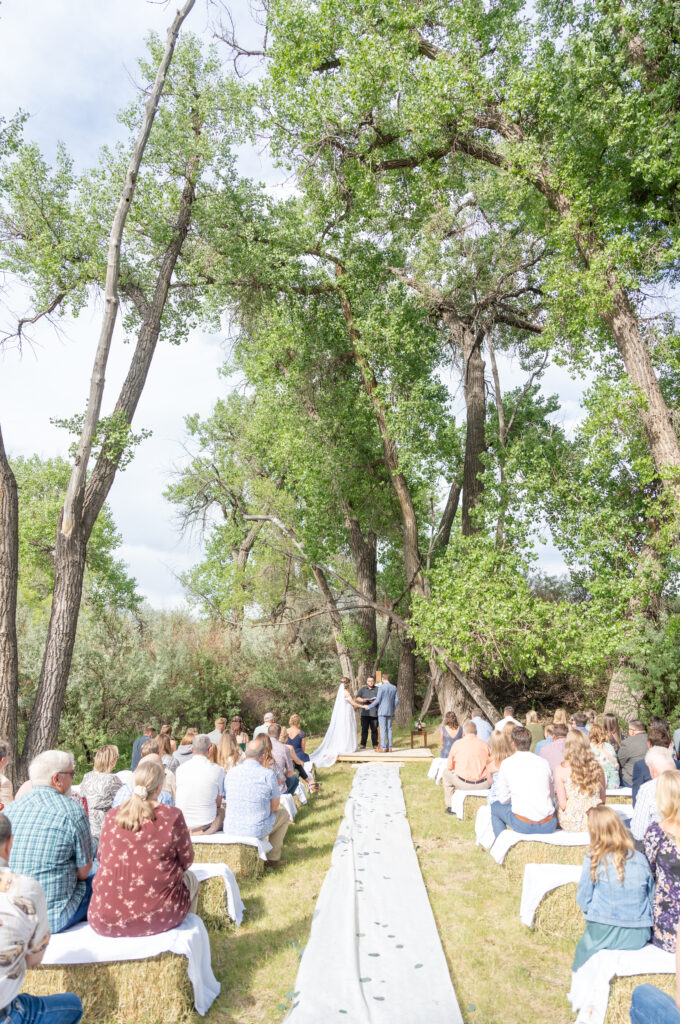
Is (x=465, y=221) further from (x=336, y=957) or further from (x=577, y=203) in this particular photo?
(x=336, y=957)

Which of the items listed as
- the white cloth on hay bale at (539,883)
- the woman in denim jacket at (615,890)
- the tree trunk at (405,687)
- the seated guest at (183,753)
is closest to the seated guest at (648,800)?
the white cloth on hay bale at (539,883)

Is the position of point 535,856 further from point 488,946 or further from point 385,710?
point 385,710

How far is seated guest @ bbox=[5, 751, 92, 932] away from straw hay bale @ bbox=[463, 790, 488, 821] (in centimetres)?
547

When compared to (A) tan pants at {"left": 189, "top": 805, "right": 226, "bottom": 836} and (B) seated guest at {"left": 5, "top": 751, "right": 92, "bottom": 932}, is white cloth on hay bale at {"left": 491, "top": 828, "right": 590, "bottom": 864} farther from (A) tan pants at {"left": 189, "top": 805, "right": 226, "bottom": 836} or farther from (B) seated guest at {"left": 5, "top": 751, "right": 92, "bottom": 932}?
(B) seated guest at {"left": 5, "top": 751, "right": 92, "bottom": 932}

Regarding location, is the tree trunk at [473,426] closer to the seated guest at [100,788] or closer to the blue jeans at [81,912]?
the seated guest at [100,788]

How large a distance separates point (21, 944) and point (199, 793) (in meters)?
3.86

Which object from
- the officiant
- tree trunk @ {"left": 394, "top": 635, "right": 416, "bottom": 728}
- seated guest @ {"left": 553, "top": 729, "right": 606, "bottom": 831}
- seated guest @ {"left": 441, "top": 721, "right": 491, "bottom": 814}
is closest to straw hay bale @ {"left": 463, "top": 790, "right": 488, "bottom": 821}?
seated guest @ {"left": 441, "top": 721, "right": 491, "bottom": 814}

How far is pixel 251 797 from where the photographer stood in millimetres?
6375

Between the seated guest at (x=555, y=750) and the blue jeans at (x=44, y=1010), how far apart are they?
5.68 metres

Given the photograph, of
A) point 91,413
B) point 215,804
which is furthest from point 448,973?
point 91,413

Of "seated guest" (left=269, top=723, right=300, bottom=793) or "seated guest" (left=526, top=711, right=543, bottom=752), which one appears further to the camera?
"seated guest" (left=526, top=711, right=543, bottom=752)

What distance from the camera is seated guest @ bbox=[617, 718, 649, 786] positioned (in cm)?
763

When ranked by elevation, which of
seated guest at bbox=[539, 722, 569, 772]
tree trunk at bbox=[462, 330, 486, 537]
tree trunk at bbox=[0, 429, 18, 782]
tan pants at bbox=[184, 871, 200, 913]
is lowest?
tan pants at bbox=[184, 871, 200, 913]

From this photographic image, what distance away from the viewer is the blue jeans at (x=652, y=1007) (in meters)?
2.84
